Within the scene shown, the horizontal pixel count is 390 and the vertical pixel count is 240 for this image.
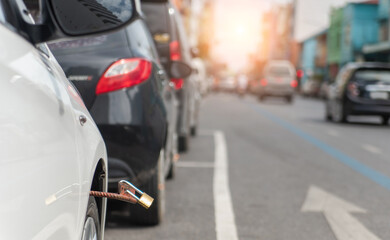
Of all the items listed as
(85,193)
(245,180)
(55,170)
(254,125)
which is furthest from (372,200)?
(254,125)

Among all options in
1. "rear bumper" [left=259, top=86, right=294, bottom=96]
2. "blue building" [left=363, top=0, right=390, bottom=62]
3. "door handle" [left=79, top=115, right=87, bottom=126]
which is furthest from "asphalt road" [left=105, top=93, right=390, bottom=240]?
"blue building" [left=363, top=0, right=390, bottom=62]

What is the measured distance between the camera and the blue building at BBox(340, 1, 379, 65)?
62031 mm

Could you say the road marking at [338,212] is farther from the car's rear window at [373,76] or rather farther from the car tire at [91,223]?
the car's rear window at [373,76]

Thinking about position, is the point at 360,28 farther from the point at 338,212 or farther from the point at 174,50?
the point at 338,212

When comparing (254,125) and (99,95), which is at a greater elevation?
(99,95)

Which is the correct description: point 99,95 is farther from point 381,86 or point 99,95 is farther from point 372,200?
point 381,86

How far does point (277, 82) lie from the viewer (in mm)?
38938

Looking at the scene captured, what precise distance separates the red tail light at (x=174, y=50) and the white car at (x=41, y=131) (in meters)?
6.33

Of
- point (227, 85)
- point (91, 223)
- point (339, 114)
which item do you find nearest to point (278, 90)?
point (339, 114)

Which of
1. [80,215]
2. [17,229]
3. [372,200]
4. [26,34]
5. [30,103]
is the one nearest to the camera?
[17,229]

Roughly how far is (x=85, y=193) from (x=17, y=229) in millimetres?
784

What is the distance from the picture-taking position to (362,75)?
61.8ft

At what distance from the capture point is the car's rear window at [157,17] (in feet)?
29.4

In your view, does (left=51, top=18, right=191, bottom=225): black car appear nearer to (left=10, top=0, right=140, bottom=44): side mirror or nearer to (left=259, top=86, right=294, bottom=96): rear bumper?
(left=10, top=0, right=140, bottom=44): side mirror
